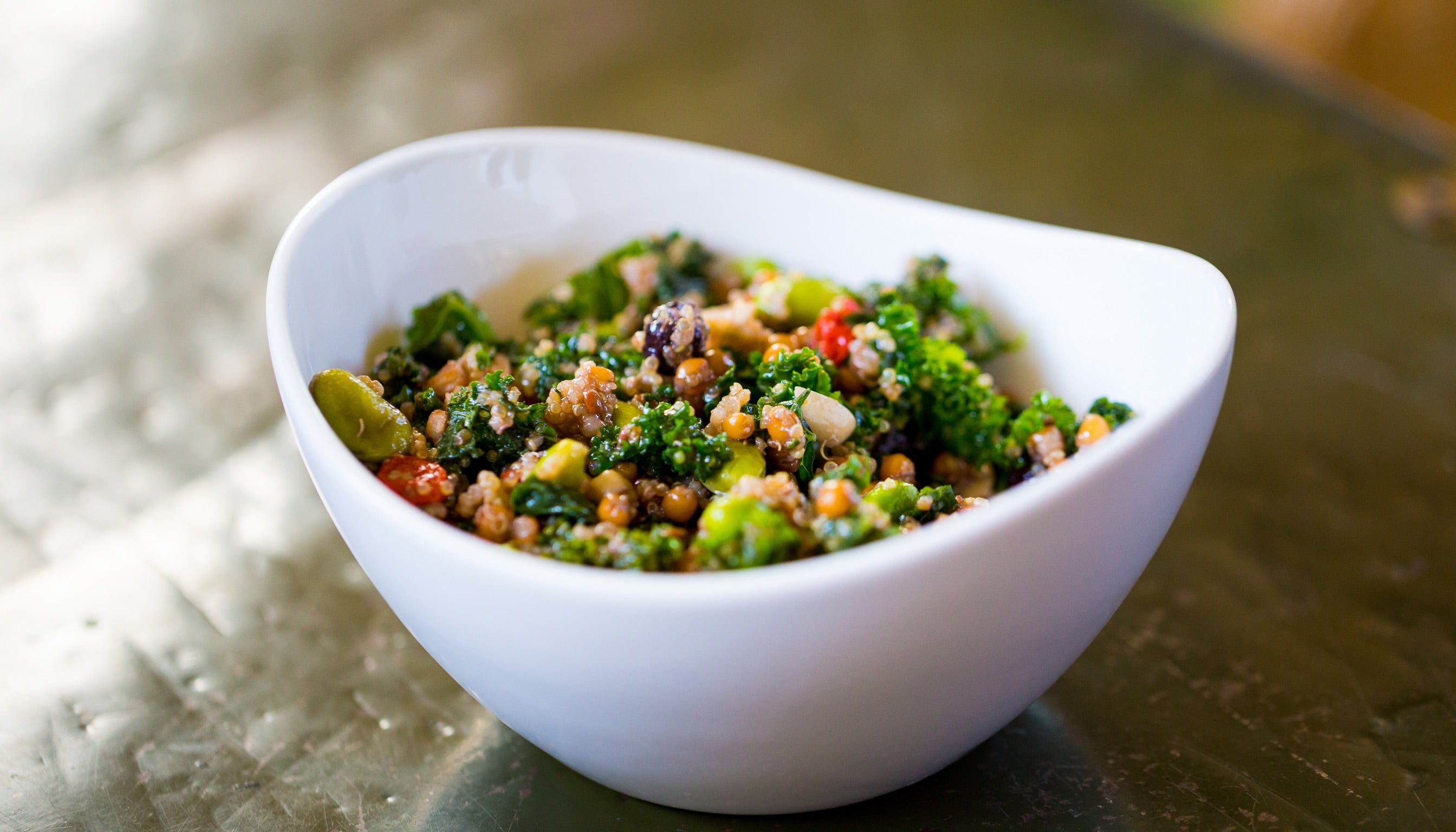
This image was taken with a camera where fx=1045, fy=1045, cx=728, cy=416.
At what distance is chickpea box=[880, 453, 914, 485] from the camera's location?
1.10m

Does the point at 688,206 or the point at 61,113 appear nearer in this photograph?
the point at 688,206

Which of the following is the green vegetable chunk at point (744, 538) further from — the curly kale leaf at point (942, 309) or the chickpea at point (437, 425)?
the curly kale leaf at point (942, 309)

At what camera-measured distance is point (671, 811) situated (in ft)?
3.32

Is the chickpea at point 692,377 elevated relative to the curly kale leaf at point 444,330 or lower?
elevated

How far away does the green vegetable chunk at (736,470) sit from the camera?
3.14 feet

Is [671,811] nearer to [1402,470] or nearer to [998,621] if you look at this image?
[998,621]

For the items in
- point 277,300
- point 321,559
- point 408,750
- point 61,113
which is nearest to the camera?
point 277,300

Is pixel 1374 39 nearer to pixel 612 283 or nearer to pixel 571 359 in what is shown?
pixel 612 283

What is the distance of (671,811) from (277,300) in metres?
0.62

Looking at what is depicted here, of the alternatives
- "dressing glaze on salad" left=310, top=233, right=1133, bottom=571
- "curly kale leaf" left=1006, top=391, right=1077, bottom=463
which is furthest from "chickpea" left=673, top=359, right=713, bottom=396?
"curly kale leaf" left=1006, top=391, right=1077, bottom=463

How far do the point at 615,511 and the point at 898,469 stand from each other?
340 millimetres

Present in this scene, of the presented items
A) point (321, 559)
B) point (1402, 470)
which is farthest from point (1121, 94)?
point (321, 559)

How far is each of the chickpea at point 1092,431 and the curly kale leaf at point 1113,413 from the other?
0.5 inches

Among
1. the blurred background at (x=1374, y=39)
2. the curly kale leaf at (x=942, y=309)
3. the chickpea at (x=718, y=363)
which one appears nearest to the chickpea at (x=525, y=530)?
the chickpea at (x=718, y=363)
